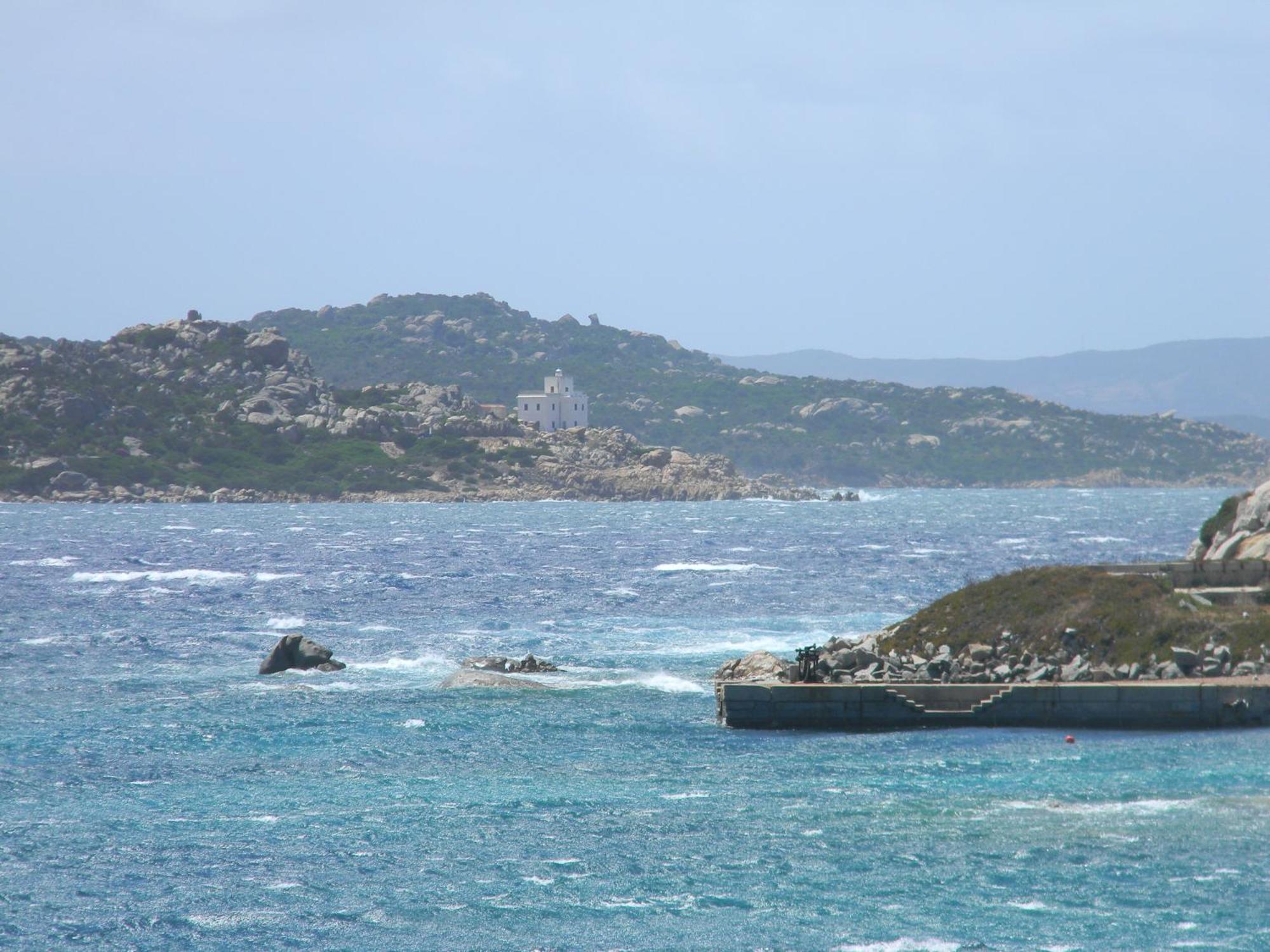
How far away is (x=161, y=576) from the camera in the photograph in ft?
288

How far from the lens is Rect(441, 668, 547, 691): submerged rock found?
149 ft

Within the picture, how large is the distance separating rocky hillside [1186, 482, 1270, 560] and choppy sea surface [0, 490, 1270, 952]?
47.5 feet

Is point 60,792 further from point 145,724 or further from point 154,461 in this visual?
point 154,461

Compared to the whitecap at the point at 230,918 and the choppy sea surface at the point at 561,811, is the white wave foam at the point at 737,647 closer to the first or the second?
the choppy sea surface at the point at 561,811

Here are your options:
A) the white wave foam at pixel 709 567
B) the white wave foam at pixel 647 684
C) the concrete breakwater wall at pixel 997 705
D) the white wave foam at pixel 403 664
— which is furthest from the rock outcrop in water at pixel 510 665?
the white wave foam at pixel 709 567

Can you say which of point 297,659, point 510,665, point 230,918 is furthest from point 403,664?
point 230,918

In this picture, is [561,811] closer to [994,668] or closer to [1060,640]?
[994,668]

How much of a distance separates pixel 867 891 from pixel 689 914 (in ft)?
10.7

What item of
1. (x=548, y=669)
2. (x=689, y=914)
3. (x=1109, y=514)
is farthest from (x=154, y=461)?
(x=689, y=914)

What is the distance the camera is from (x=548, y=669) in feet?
160

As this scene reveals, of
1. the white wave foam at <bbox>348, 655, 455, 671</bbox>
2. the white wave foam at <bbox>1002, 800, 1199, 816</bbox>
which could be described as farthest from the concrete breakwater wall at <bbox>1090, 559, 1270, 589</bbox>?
the white wave foam at <bbox>348, 655, 455, 671</bbox>

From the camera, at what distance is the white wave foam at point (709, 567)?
90.3 metres

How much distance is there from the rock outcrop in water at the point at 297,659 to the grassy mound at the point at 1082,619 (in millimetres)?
19510

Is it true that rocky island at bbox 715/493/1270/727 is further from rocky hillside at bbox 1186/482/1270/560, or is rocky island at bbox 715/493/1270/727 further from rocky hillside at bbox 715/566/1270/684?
rocky hillside at bbox 1186/482/1270/560
